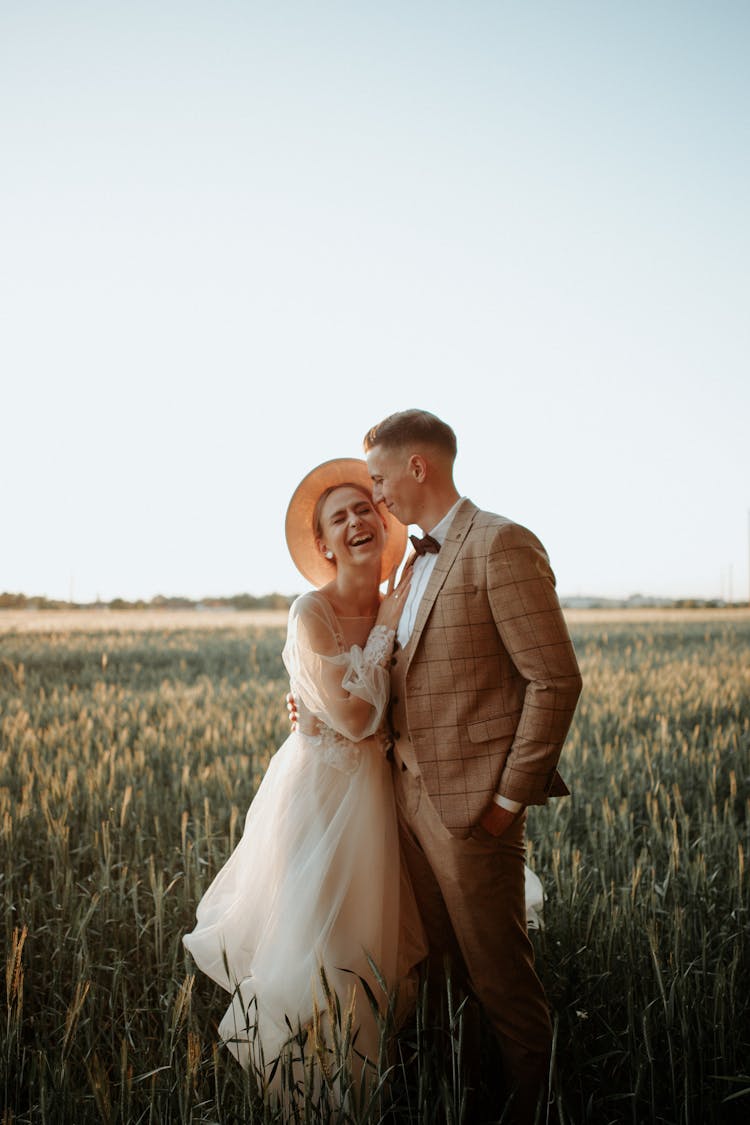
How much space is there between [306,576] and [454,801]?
1205mm

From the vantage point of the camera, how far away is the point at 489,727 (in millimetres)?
2279

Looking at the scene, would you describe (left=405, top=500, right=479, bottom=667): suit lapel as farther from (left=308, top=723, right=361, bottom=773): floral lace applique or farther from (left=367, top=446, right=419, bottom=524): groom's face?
(left=308, top=723, right=361, bottom=773): floral lace applique

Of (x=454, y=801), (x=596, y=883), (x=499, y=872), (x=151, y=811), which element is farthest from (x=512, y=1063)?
(x=151, y=811)

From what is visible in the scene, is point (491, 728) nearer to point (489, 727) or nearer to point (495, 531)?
point (489, 727)

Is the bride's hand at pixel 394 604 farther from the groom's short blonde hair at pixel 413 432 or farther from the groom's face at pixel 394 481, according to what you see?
the groom's short blonde hair at pixel 413 432

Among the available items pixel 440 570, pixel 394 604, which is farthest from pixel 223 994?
pixel 440 570

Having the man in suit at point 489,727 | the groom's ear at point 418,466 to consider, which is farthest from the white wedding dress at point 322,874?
the groom's ear at point 418,466

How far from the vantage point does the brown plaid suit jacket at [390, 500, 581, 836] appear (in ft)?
7.14

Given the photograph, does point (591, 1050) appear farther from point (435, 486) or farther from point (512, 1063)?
point (435, 486)

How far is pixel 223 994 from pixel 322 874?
3.59ft

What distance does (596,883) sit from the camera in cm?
388

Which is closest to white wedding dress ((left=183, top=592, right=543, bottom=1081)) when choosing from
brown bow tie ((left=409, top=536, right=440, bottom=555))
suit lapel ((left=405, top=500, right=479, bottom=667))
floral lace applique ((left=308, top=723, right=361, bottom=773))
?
floral lace applique ((left=308, top=723, right=361, bottom=773))

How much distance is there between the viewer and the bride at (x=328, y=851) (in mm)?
2314

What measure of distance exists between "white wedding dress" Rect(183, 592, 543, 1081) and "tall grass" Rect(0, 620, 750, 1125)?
0.18 m
